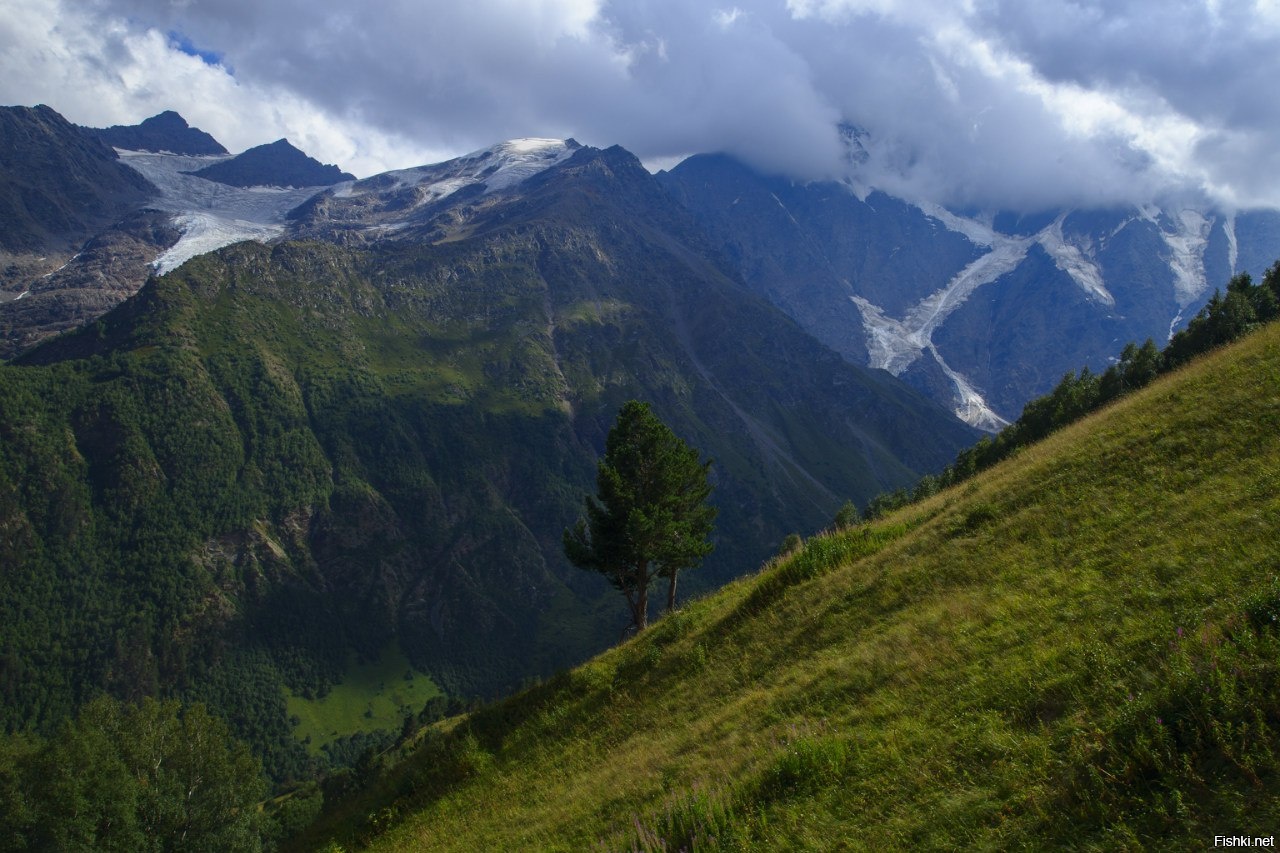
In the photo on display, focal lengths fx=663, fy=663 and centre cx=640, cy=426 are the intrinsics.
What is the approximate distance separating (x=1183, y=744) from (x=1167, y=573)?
495 centimetres

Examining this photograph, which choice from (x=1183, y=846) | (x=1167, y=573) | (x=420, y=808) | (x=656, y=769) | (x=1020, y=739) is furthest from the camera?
(x=420, y=808)

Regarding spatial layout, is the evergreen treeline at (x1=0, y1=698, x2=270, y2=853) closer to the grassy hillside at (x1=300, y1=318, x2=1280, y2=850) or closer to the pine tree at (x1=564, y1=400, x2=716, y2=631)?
the grassy hillside at (x1=300, y1=318, x2=1280, y2=850)

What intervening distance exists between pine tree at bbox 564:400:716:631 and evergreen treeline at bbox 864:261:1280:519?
21952mm

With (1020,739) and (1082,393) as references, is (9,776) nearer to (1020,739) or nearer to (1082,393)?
(1020,739)

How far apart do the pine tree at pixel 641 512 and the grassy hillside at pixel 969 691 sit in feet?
39.5

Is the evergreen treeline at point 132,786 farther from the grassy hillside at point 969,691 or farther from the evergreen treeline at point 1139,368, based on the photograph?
the evergreen treeline at point 1139,368

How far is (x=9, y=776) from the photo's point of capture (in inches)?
1972

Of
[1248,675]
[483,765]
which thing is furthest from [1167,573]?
[483,765]

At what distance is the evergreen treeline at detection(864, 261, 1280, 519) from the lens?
62625 mm

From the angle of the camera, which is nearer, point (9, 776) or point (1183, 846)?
point (1183, 846)

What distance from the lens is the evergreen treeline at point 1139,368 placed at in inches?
2466
